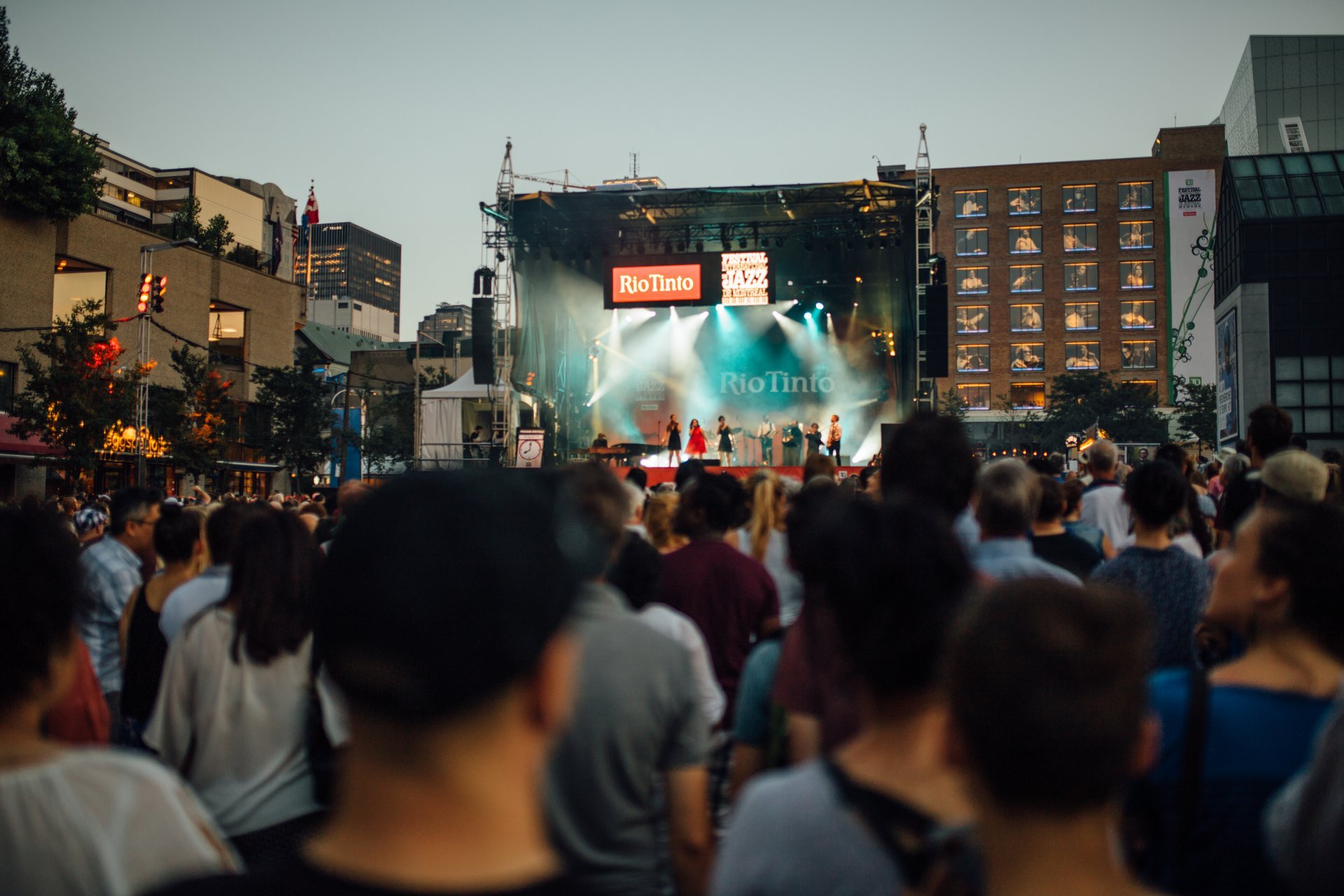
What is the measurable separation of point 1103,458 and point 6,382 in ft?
98.3

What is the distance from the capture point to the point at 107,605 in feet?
14.1

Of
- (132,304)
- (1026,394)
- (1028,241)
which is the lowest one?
(1026,394)

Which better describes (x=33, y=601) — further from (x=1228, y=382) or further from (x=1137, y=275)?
(x=1137, y=275)

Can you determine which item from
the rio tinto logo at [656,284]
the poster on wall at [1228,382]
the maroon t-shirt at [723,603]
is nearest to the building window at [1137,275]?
the poster on wall at [1228,382]

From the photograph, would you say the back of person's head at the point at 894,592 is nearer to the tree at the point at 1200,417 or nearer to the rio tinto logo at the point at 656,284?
the rio tinto logo at the point at 656,284

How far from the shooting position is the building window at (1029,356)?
201ft

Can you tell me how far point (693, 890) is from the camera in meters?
2.46

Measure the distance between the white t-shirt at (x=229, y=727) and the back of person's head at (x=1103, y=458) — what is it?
4.92 m

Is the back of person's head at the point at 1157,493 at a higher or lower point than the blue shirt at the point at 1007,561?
higher

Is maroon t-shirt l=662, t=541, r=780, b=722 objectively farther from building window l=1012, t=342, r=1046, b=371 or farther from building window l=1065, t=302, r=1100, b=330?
building window l=1065, t=302, r=1100, b=330

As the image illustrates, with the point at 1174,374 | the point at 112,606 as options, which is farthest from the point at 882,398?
the point at 1174,374

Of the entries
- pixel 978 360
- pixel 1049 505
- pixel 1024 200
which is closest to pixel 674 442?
pixel 1049 505

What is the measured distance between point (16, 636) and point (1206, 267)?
68224mm

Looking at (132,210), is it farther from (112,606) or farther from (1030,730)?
(1030,730)
